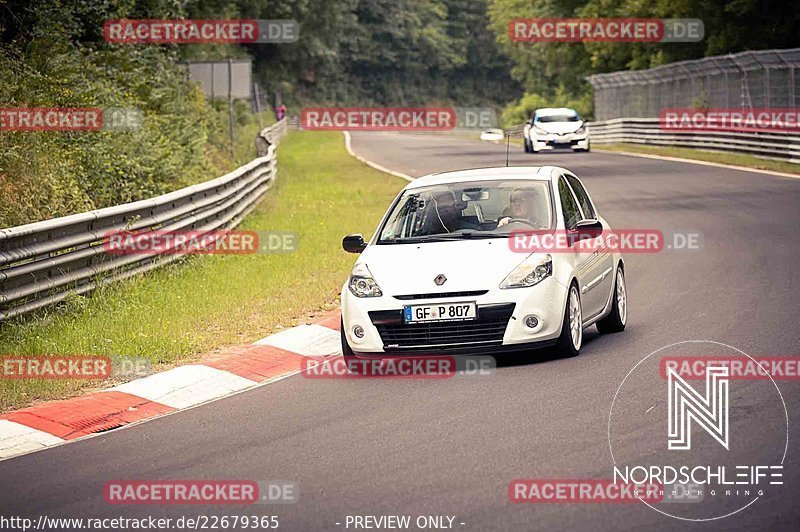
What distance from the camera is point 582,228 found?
1078cm

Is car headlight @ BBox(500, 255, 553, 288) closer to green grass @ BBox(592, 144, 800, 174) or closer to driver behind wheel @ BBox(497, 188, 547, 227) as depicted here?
driver behind wheel @ BBox(497, 188, 547, 227)

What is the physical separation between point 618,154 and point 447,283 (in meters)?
34.6

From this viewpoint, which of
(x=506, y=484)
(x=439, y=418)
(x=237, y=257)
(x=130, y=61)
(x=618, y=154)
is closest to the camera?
(x=506, y=484)

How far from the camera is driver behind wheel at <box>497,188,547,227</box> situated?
36.0 ft

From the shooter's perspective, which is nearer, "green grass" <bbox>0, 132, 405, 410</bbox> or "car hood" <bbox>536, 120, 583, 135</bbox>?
"green grass" <bbox>0, 132, 405, 410</bbox>

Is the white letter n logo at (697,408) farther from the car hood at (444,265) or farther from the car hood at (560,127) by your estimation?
the car hood at (560,127)

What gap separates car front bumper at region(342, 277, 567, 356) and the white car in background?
34877 mm

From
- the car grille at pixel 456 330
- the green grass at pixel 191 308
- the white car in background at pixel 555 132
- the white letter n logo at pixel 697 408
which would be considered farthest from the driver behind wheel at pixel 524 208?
the white car in background at pixel 555 132

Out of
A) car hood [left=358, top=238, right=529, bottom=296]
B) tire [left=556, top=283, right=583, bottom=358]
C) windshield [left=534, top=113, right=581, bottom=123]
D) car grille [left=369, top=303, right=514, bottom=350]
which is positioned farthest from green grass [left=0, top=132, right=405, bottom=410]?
windshield [left=534, top=113, right=581, bottom=123]

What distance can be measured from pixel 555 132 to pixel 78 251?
3301 cm

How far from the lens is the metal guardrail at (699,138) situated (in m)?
33.4

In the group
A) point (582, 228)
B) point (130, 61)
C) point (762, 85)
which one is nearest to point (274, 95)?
point (762, 85)

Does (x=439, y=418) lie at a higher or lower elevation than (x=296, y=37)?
lower

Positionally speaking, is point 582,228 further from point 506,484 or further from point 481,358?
point 506,484
